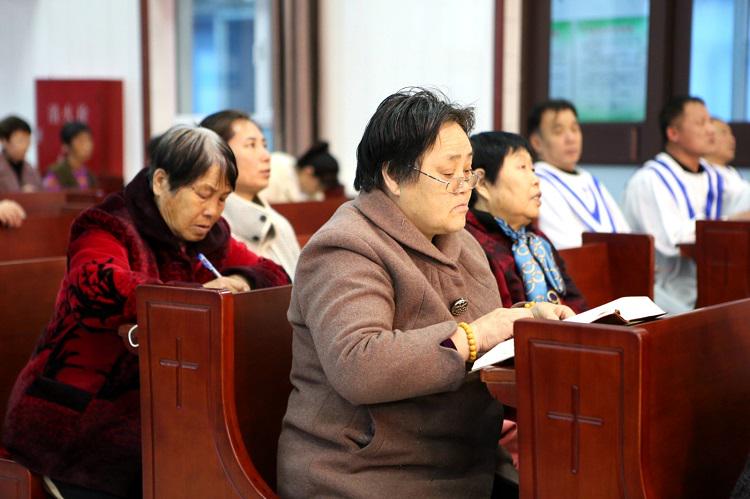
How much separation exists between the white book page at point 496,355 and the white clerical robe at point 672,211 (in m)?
2.98

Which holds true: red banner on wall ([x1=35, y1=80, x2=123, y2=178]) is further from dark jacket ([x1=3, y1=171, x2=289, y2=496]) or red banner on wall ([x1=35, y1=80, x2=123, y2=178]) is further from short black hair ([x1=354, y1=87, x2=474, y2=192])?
short black hair ([x1=354, y1=87, x2=474, y2=192])

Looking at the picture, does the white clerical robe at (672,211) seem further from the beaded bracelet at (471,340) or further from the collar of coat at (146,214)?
the beaded bracelet at (471,340)

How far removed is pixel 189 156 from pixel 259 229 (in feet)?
2.96

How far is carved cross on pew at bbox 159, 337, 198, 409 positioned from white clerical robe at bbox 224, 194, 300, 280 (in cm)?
127

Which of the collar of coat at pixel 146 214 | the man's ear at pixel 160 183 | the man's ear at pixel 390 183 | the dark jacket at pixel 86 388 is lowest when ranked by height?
the dark jacket at pixel 86 388

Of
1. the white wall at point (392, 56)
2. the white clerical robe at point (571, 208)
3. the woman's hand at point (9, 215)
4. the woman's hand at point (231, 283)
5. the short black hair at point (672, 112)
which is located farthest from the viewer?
the white wall at point (392, 56)

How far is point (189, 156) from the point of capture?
2.64 metres

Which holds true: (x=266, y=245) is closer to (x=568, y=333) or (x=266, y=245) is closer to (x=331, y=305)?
(x=331, y=305)

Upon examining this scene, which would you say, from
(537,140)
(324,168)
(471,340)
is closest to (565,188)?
(537,140)

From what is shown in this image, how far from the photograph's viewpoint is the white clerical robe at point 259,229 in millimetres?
3504

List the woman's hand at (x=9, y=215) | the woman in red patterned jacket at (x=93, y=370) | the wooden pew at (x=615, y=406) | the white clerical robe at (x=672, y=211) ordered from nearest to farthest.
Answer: the wooden pew at (x=615, y=406)
the woman in red patterned jacket at (x=93, y=370)
the woman's hand at (x=9, y=215)
the white clerical robe at (x=672, y=211)

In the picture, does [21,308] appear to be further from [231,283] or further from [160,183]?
[231,283]

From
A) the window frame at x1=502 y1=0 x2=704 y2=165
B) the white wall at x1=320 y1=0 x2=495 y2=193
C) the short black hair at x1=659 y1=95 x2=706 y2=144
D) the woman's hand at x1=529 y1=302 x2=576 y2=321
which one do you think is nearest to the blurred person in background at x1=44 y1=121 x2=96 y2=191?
the white wall at x1=320 y1=0 x2=495 y2=193

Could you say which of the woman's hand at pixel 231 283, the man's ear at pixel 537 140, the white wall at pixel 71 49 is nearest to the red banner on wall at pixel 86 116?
the white wall at pixel 71 49
